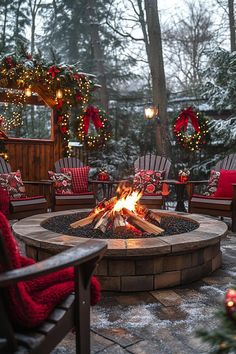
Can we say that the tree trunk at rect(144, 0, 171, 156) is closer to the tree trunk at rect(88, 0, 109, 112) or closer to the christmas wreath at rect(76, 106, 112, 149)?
the christmas wreath at rect(76, 106, 112, 149)

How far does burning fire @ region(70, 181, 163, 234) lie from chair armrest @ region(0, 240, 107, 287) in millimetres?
1507

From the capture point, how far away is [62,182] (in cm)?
523

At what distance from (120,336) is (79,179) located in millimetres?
3580

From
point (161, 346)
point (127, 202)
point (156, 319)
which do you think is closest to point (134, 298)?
point (156, 319)

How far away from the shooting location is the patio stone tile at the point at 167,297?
2.40m

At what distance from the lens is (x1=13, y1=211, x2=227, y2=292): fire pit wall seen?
253 cm

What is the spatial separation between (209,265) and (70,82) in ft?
13.8

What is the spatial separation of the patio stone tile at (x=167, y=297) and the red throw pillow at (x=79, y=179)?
296 cm

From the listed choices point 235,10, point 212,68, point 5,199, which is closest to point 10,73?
point 5,199

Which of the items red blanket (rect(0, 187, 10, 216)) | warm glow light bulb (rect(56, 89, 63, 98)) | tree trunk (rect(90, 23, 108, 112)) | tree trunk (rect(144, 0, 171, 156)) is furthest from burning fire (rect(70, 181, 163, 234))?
tree trunk (rect(90, 23, 108, 112))

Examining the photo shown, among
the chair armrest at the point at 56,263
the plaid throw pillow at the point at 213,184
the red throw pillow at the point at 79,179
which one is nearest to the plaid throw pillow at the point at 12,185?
the red throw pillow at the point at 79,179

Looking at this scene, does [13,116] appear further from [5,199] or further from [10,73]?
[5,199]

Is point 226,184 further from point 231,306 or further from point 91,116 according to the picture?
point 231,306

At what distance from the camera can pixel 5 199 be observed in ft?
14.4
